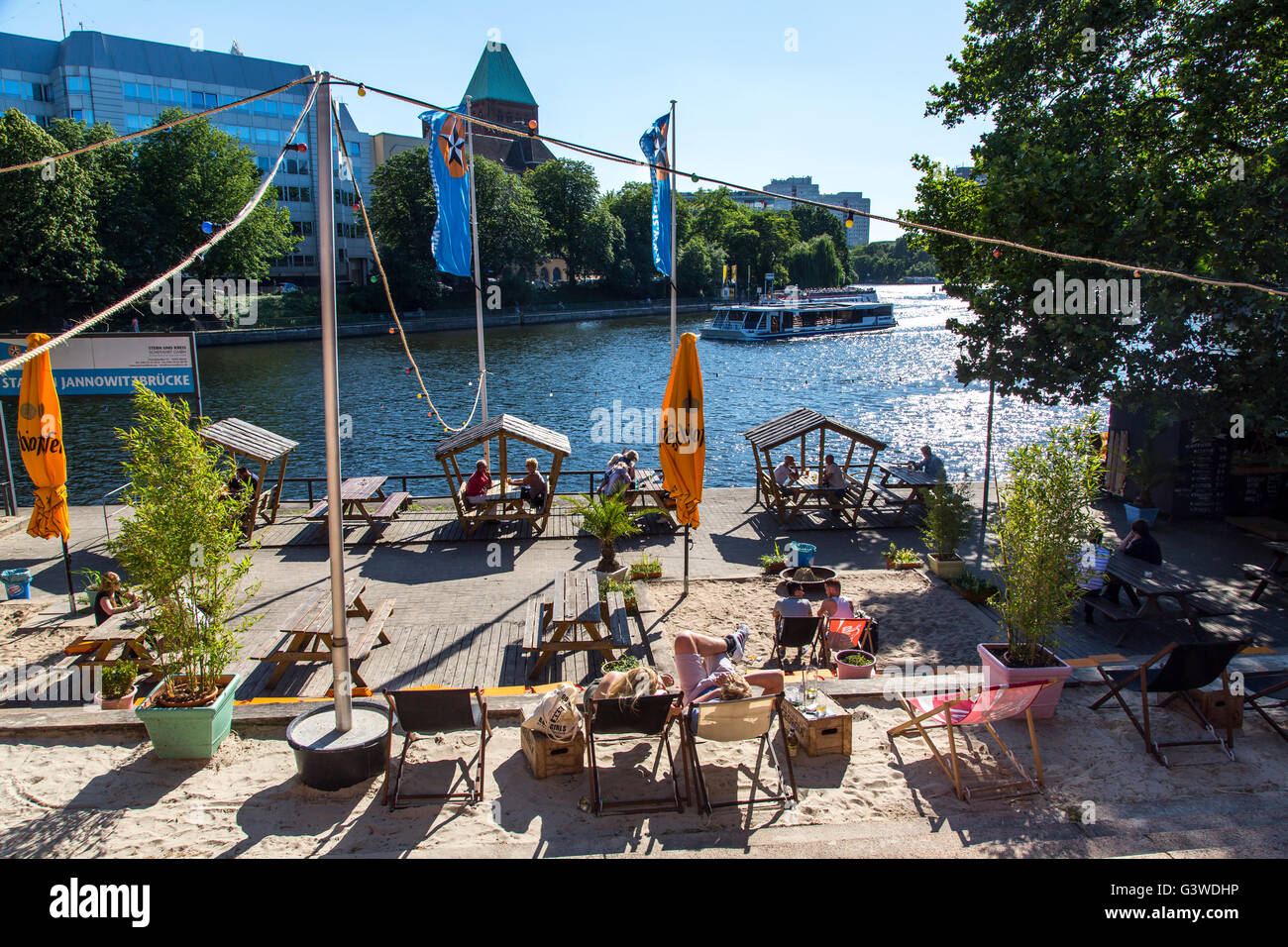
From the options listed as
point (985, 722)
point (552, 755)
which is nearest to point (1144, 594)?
point (985, 722)

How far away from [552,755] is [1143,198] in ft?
42.3

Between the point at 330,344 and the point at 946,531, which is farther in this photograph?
the point at 946,531

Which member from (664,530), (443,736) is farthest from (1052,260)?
(443,736)

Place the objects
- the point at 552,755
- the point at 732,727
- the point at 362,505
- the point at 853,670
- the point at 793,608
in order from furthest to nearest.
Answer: the point at 362,505 → the point at 793,608 → the point at 853,670 → the point at 552,755 → the point at 732,727

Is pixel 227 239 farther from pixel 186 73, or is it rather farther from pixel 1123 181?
pixel 1123 181

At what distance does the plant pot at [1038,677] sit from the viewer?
7.35m

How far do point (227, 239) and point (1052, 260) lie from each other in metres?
63.9

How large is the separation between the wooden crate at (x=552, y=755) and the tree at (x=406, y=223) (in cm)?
7318

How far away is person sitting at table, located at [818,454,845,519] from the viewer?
54.3ft

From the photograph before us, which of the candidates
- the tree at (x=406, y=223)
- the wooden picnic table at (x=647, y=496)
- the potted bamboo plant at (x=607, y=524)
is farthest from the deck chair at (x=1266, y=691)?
the tree at (x=406, y=223)

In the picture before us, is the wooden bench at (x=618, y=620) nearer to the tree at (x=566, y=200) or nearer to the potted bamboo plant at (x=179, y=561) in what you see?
the potted bamboo plant at (x=179, y=561)

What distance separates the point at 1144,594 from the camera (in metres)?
11.1

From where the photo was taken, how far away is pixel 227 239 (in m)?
64.1

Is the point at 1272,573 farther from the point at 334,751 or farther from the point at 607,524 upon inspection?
the point at 334,751
